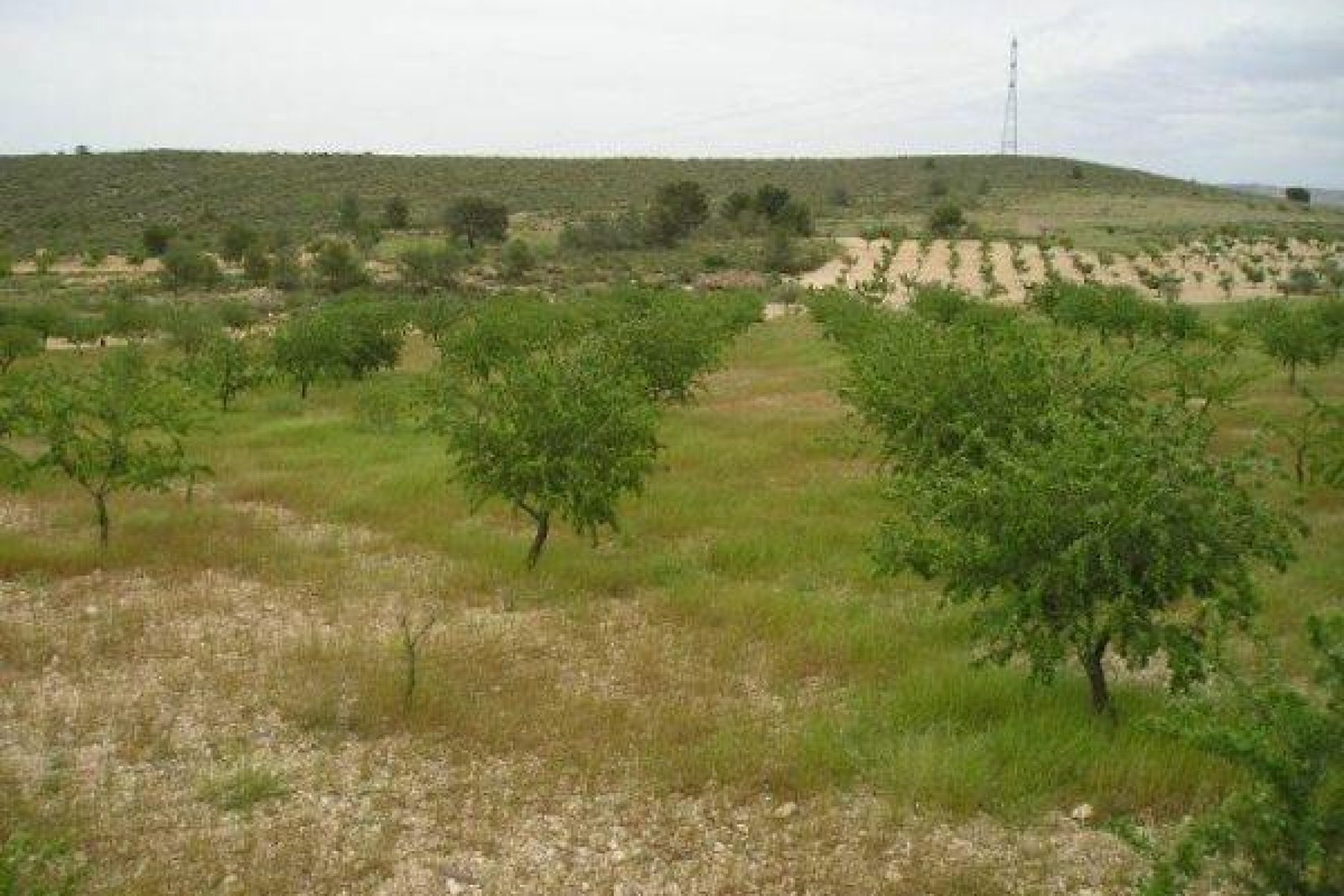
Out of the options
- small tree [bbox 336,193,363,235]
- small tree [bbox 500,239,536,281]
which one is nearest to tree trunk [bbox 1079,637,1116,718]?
small tree [bbox 500,239,536,281]

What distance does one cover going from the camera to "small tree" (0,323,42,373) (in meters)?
33.7

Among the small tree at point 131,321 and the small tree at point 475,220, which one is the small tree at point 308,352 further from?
the small tree at point 475,220

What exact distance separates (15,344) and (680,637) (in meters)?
29.6

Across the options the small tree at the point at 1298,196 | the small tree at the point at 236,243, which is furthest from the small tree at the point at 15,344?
the small tree at the point at 1298,196

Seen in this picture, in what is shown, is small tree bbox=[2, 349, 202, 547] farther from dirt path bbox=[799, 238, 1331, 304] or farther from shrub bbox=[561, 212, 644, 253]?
shrub bbox=[561, 212, 644, 253]

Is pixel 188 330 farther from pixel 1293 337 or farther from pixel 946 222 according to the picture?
pixel 946 222

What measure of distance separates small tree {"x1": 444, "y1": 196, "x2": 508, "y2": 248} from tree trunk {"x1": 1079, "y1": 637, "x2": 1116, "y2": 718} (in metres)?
63.2

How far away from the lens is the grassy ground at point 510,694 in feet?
27.4

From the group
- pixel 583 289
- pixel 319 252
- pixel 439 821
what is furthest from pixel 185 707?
pixel 319 252

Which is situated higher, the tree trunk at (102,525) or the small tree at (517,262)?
the small tree at (517,262)

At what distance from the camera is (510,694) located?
35.0ft

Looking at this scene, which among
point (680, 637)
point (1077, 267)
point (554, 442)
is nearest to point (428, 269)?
point (1077, 267)

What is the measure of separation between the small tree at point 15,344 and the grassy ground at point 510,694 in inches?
716

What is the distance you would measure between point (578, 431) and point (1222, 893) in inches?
367
